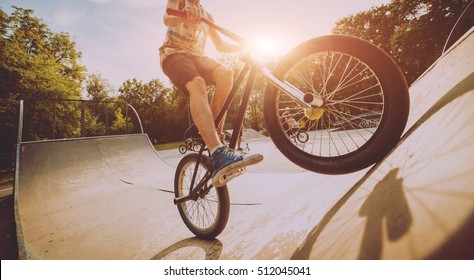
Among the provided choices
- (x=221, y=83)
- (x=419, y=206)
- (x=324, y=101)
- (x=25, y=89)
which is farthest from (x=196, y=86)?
(x=25, y=89)

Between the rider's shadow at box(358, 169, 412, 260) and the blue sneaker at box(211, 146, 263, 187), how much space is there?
0.69 m

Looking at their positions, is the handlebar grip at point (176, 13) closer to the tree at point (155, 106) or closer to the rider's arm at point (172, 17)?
the rider's arm at point (172, 17)

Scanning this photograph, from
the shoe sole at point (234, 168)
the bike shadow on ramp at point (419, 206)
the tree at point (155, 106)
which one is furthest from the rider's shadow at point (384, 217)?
the tree at point (155, 106)

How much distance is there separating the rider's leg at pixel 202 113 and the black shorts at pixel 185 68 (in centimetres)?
7

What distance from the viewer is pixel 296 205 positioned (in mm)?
2238

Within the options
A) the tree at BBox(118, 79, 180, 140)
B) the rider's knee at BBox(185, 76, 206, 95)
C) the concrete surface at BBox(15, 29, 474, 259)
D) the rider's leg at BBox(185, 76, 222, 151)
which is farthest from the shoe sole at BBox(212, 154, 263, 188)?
the tree at BBox(118, 79, 180, 140)

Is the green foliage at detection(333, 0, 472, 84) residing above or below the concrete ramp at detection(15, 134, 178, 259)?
above

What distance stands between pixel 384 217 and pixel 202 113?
4.21ft

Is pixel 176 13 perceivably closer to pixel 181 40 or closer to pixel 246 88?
pixel 181 40

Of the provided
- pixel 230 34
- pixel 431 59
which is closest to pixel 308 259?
pixel 230 34

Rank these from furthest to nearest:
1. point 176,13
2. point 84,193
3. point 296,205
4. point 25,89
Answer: point 25,89
point 84,193
point 296,205
point 176,13

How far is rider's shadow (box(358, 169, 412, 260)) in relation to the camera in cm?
78

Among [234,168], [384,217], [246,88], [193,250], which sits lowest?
[193,250]

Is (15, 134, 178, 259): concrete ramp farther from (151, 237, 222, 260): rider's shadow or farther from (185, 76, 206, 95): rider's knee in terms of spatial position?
(185, 76, 206, 95): rider's knee
